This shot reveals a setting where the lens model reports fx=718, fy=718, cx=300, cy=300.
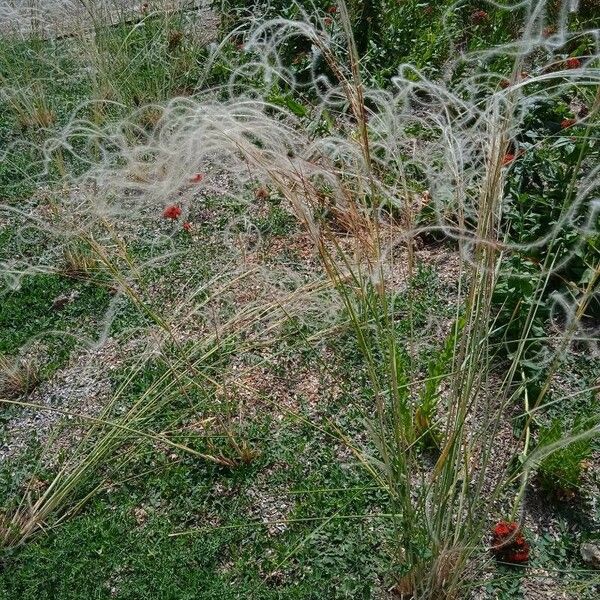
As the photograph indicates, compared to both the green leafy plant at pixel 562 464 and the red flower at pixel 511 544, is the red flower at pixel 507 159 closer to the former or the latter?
the green leafy plant at pixel 562 464

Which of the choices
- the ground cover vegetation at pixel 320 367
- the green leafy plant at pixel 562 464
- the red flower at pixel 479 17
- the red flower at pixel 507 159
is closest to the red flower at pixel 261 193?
the ground cover vegetation at pixel 320 367

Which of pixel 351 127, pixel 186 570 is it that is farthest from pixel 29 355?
pixel 351 127

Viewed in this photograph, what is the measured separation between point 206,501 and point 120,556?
28 centimetres

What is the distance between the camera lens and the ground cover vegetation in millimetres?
1506

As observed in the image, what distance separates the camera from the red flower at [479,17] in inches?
161

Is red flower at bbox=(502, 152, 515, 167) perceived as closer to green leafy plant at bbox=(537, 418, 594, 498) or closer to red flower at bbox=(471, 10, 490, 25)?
green leafy plant at bbox=(537, 418, 594, 498)

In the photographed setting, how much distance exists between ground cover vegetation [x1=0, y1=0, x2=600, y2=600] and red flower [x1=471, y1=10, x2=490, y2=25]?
69 centimetres

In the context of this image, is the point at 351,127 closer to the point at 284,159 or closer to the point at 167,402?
the point at 167,402

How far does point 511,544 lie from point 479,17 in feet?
10.5

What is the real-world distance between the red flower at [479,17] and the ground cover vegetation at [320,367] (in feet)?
2.27

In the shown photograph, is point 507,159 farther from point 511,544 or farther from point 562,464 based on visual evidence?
point 511,544

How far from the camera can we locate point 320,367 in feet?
8.18

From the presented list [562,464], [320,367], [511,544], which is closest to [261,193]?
[320,367]

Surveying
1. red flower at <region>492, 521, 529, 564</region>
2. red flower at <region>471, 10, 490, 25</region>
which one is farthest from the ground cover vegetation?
red flower at <region>471, 10, 490, 25</region>
